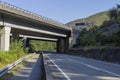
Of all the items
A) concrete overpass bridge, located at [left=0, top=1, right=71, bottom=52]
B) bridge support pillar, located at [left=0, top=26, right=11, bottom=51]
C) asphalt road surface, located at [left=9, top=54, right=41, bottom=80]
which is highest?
concrete overpass bridge, located at [left=0, top=1, right=71, bottom=52]

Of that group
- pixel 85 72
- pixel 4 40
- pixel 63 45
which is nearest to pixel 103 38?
pixel 4 40

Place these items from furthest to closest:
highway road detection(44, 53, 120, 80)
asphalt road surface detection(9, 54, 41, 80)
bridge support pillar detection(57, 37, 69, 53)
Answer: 1. bridge support pillar detection(57, 37, 69, 53)
2. asphalt road surface detection(9, 54, 41, 80)
3. highway road detection(44, 53, 120, 80)

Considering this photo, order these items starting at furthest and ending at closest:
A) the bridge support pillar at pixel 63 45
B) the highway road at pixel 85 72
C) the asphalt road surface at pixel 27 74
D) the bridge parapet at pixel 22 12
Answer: the bridge support pillar at pixel 63 45 → the bridge parapet at pixel 22 12 → the asphalt road surface at pixel 27 74 → the highway road at pixel 85 72

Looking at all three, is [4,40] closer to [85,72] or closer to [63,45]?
[85,72]

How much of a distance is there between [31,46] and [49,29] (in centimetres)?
7944

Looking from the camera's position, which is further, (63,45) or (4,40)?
(63,45)

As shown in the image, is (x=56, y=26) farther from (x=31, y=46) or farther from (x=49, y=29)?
(x=31, y=46)

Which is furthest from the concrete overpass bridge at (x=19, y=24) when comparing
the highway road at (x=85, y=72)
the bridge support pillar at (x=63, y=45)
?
the highway road at (x=85, y=72)

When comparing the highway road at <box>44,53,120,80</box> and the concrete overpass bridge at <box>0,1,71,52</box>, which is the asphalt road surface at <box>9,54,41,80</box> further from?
the concrete overpass bridge at <box>0,1,71,52</box>

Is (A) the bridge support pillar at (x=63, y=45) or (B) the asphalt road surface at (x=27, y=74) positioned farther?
(A) the bridge support pillar at (x=63, y=45)

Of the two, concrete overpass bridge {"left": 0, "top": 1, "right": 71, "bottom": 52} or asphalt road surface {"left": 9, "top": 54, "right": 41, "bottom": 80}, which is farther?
concrete overpass bridge {"left": 0, "top": 1, "right": 71, "bottom": 52}

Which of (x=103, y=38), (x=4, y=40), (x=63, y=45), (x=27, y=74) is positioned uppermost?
(x=63, y=45)

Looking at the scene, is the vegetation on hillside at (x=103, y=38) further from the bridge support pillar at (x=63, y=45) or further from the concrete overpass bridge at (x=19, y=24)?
the concrete overpass bridge at (x=19, y=24)

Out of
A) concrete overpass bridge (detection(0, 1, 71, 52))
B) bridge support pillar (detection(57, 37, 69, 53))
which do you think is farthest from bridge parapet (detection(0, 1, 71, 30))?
bridge support pillar (detection(57, 37, 69, 53))
